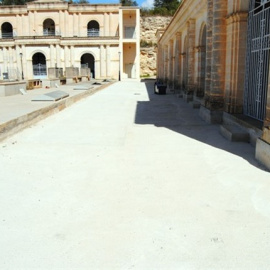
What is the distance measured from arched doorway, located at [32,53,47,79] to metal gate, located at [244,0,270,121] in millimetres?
38515

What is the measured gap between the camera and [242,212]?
12.6 ft

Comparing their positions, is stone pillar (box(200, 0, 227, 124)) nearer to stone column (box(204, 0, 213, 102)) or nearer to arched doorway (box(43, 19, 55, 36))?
stone column (box(204, 0, 213, 102))

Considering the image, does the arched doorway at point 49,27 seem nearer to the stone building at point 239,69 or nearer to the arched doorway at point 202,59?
the arched doorway at point 202,59

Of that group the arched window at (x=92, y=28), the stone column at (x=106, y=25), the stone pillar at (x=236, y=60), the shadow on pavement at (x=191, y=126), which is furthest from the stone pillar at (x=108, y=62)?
the stone pillar at (x=236, y=60)

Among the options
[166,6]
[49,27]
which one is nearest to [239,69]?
[49,27]

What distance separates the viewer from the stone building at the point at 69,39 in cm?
4216

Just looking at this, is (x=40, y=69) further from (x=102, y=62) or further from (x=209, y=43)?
(x=209, y=43)

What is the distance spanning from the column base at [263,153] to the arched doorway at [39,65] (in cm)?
4090

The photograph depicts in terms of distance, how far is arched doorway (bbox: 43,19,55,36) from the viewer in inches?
1865

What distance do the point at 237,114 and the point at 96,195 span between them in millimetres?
5643

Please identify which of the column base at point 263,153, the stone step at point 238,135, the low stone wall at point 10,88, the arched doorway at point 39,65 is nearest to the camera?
the column base at point 263,153

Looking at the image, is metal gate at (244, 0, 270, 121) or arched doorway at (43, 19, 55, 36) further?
arched doorway at (43, 19, 55, 36)

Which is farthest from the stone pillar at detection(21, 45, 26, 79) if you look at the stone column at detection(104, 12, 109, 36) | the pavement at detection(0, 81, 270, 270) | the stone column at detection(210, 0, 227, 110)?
the pavement at detection(0, 81, 270, 270)

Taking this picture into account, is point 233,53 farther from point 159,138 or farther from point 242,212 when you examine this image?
point 242,212
